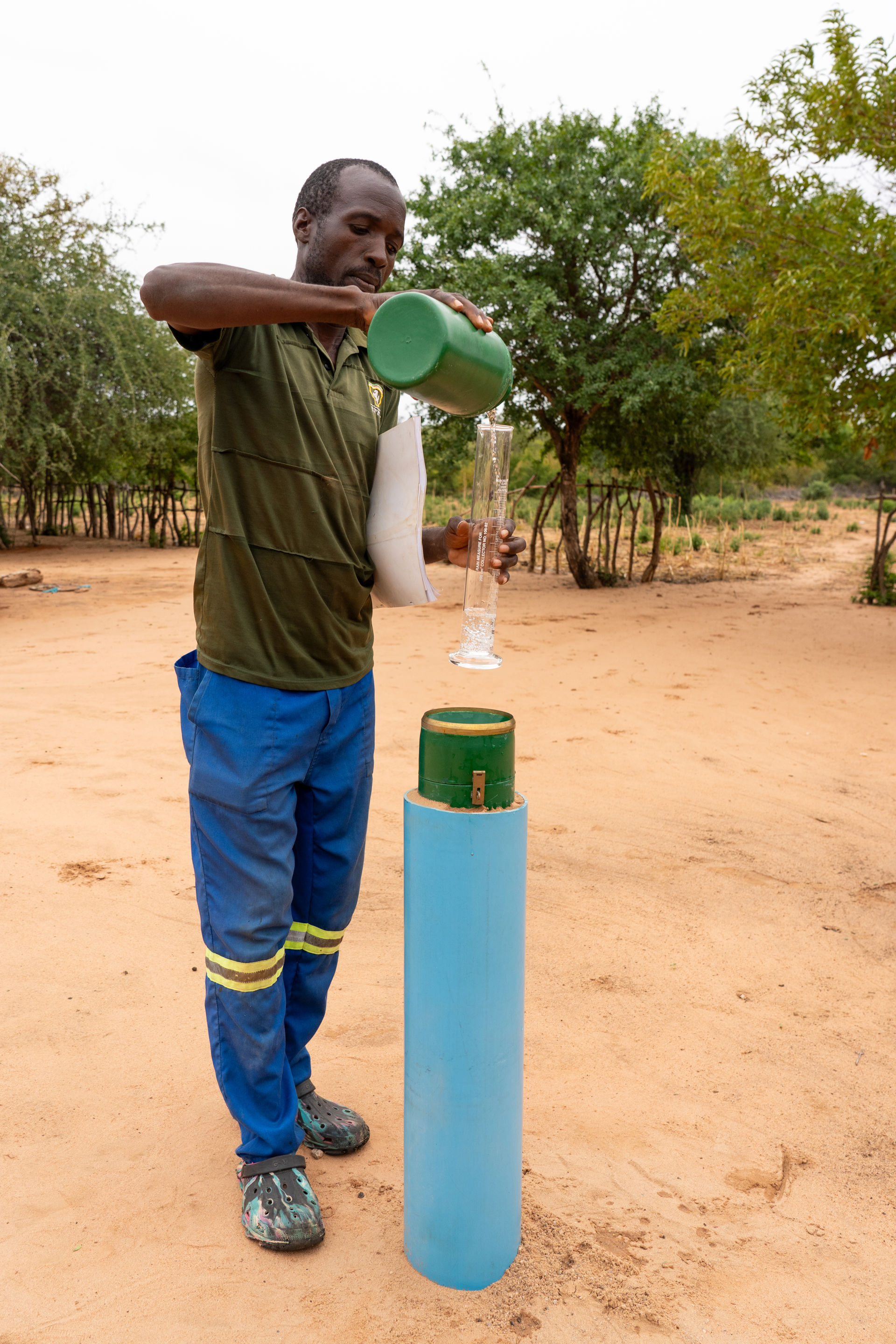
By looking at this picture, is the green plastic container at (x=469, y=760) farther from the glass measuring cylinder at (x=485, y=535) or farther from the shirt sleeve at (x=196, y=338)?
the shirt sleeve at (x=196, y=338)

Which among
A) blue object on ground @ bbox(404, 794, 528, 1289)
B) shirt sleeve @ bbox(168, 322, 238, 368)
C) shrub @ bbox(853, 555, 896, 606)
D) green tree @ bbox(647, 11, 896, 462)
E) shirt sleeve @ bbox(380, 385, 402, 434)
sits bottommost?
blue object on ground @ bbox(404, 794, 528, 1289)

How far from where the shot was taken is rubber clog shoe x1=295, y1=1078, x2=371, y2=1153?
217 cm

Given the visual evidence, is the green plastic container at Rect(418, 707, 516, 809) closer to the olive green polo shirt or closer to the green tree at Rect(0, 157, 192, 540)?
the olive green polo shirt

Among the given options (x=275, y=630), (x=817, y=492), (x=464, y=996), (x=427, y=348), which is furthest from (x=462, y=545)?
(x=817, y=492)

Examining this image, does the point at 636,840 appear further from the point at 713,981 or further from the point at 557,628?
the point at 557,628

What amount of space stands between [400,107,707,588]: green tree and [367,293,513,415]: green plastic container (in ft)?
29.7

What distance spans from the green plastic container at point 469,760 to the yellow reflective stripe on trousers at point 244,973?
20.6 inches

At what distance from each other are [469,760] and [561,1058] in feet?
4.42

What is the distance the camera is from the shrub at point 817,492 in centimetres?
4009

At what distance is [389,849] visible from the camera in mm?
4008

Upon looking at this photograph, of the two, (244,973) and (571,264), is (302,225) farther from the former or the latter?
(571,264)

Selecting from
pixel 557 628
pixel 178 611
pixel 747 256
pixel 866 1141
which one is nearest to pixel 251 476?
pixel 866 1141

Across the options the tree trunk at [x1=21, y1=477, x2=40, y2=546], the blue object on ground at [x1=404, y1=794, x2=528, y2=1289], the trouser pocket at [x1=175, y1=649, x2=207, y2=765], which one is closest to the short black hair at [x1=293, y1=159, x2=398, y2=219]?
the trouser pocket at [x1=175, y1=649, x2=207, y2=765]

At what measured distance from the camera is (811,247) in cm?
726
